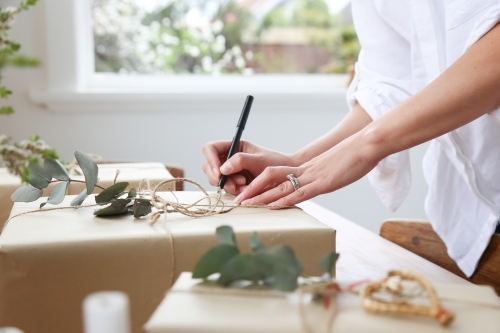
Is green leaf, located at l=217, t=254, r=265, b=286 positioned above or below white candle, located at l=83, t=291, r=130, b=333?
below

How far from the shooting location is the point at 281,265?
34 centimetres

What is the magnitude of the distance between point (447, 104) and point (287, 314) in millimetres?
501

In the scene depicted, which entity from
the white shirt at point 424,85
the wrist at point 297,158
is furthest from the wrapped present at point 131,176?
the white shirt at point 424,85

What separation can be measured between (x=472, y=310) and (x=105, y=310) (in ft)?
0.71

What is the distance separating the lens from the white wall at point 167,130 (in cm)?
183

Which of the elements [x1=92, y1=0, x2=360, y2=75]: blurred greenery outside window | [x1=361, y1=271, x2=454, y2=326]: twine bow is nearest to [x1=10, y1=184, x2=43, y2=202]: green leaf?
[x1=361, y1=271, x2=454, y2=326]: twine bow

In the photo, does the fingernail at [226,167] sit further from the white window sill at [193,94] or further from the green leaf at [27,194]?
the white window sill at [193,94]

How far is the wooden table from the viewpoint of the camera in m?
0.70

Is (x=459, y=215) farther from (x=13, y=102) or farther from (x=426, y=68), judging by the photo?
(x=13, y=102)

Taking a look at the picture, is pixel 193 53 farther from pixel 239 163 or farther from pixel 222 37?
pixel 239 163

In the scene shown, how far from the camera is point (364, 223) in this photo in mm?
2211

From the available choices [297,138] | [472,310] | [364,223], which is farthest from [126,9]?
[472,310]

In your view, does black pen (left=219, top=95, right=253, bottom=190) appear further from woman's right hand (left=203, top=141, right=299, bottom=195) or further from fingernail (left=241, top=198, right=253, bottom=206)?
fingernail (left=241, top=198, right=253, bottom=206)

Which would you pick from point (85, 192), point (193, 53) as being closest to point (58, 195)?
point (85, 192)
